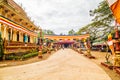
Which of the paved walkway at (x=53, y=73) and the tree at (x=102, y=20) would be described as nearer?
the paved walkway at (x=53, y=73)

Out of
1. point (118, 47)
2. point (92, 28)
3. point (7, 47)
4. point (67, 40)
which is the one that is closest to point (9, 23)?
point (7, 47)

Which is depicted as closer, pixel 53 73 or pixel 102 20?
pixel 53 73

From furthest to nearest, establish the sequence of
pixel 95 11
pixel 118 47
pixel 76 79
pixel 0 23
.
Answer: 1. pixel 95 11
2. pixel 0 23
3. pixel 118 47
4. pixel 76 79

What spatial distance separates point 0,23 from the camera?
16766mm

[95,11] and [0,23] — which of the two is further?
[95,11]

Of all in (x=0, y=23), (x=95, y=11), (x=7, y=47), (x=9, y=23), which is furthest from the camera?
(x=95, y=11)

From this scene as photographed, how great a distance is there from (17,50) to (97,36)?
18.3 m

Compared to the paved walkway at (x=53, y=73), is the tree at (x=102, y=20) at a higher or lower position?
higher

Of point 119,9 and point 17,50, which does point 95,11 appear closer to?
point 17,50

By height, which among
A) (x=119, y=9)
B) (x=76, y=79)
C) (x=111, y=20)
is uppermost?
(x=111, y=20)

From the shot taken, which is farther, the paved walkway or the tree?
the tree

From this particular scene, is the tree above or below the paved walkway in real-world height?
above

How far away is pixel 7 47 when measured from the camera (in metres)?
14.8

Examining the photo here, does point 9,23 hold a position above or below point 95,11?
below
